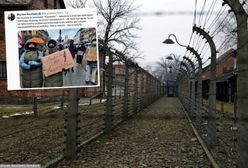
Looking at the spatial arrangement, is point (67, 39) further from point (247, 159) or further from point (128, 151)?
point (128, 151)

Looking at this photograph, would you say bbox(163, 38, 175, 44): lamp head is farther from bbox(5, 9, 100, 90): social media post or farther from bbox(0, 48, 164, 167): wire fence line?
bbox(5, 9, 100, 90): social media post

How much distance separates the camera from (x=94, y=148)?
8.21 metres

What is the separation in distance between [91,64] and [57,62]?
0.46m

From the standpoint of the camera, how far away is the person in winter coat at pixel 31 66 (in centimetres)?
487

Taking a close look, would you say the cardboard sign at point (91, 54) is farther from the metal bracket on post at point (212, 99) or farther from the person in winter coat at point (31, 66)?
the metal bracket on post at point (212, 99)

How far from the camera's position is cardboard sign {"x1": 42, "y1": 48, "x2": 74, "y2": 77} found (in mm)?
5012

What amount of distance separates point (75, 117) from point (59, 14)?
2758mm

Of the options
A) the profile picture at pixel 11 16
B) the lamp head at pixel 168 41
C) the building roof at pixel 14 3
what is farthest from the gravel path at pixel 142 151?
the building roof at pixel 14 3

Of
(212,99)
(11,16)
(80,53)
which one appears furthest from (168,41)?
(11,16)

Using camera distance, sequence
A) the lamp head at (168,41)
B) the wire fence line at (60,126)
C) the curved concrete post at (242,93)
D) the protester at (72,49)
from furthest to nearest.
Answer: the lamp head at (168,41) → the wire fence line at (60,126) → the protester at (72,49) → the curved concrete post at (242,93)

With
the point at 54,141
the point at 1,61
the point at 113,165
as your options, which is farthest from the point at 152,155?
the point at 1,61

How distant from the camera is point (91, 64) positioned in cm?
519

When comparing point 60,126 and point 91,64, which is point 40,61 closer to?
point 91,64

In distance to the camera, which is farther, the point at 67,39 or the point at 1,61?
the point at 1,61
